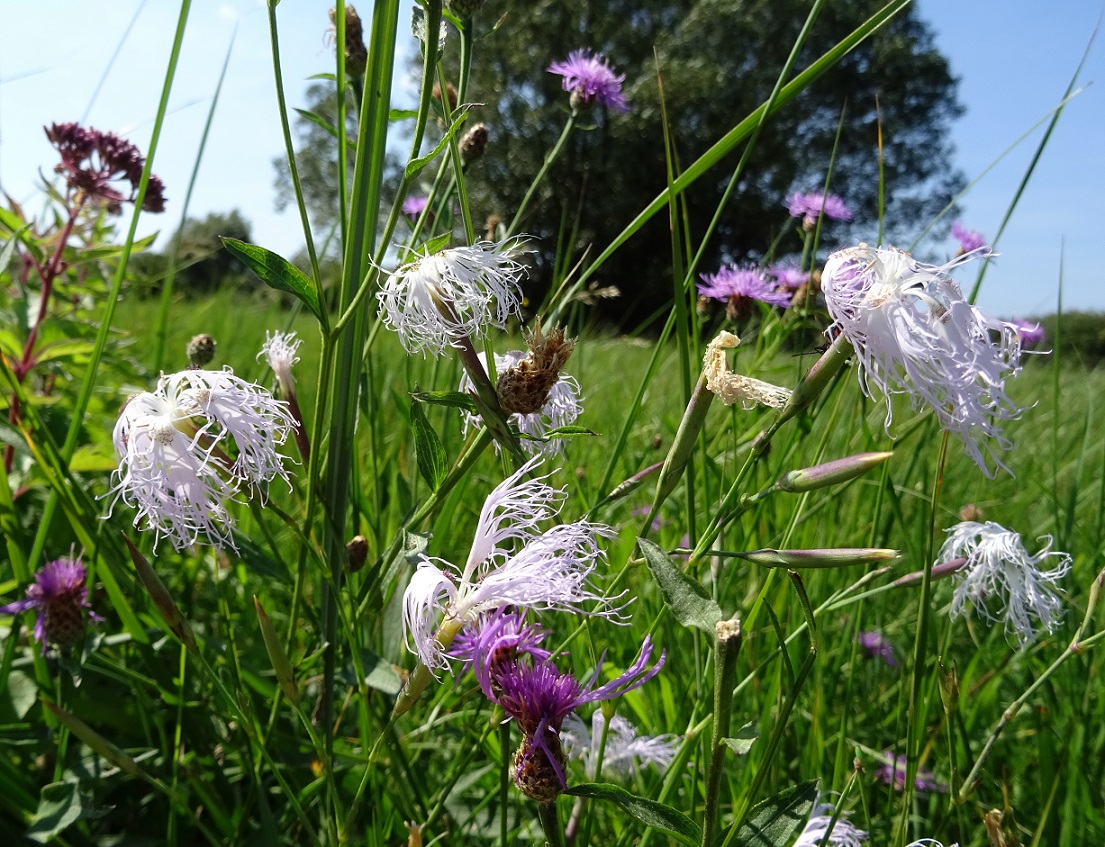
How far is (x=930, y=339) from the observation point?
36cm

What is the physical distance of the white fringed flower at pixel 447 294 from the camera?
0.42 m

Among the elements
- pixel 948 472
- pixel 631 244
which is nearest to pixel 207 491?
pixel 948 472

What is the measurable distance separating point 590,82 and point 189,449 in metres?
0.74

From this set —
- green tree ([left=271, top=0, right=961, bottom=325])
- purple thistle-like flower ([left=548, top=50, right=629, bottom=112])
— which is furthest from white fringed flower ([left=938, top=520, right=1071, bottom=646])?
green tree ([left=271, top=0, right=961, bottom=325])

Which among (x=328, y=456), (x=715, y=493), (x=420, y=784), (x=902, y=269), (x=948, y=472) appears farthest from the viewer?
(x=948, y=472)

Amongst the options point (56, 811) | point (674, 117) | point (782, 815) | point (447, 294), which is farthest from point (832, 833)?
point (674, 117)

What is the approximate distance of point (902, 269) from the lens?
0.37 metres

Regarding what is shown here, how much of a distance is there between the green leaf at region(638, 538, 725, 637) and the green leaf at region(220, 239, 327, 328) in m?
0.23

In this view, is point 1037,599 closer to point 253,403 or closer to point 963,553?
point 963,553

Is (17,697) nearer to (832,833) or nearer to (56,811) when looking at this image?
(56,811)

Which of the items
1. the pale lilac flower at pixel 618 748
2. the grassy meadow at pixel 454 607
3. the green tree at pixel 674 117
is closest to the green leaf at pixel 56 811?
the grassy meadow at pixel 454 607

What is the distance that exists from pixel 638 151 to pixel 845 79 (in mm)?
4281

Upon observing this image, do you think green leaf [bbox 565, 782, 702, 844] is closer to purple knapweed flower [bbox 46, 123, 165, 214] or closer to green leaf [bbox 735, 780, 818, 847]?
green leaf [bbox 735, 780, 818, 847]

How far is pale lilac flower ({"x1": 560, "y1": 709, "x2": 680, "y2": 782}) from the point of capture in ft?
1.91
